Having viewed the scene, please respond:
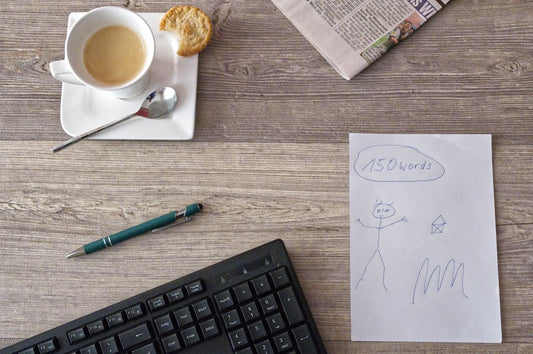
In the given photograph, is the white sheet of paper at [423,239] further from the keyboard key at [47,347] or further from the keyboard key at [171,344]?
the keyboard key at [47,347]

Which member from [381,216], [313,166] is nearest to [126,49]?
[313,166]

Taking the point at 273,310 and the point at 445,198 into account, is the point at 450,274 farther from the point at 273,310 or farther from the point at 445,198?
the point at 273,310

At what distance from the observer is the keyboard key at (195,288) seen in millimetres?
622

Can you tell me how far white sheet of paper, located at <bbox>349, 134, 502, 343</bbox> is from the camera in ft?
2.14

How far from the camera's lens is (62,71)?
0.64 meters

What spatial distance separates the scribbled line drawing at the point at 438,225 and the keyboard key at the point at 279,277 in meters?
0.20

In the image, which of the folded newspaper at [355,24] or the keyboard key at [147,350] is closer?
the keyboard key at [147,350]

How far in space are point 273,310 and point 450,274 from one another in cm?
23

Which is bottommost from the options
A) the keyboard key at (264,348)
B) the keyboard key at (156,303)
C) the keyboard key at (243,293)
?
the keyboard key at (264,348)

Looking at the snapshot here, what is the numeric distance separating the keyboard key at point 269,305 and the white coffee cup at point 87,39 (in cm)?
30

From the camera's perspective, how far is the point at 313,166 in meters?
0.69

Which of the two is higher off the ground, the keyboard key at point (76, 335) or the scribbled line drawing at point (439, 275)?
the scribbled line drawing at point (439, 275)

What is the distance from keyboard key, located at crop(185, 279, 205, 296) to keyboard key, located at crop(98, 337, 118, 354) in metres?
0.10

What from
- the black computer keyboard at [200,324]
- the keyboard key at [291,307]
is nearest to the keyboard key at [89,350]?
the black computer keyboard at [200,324]
